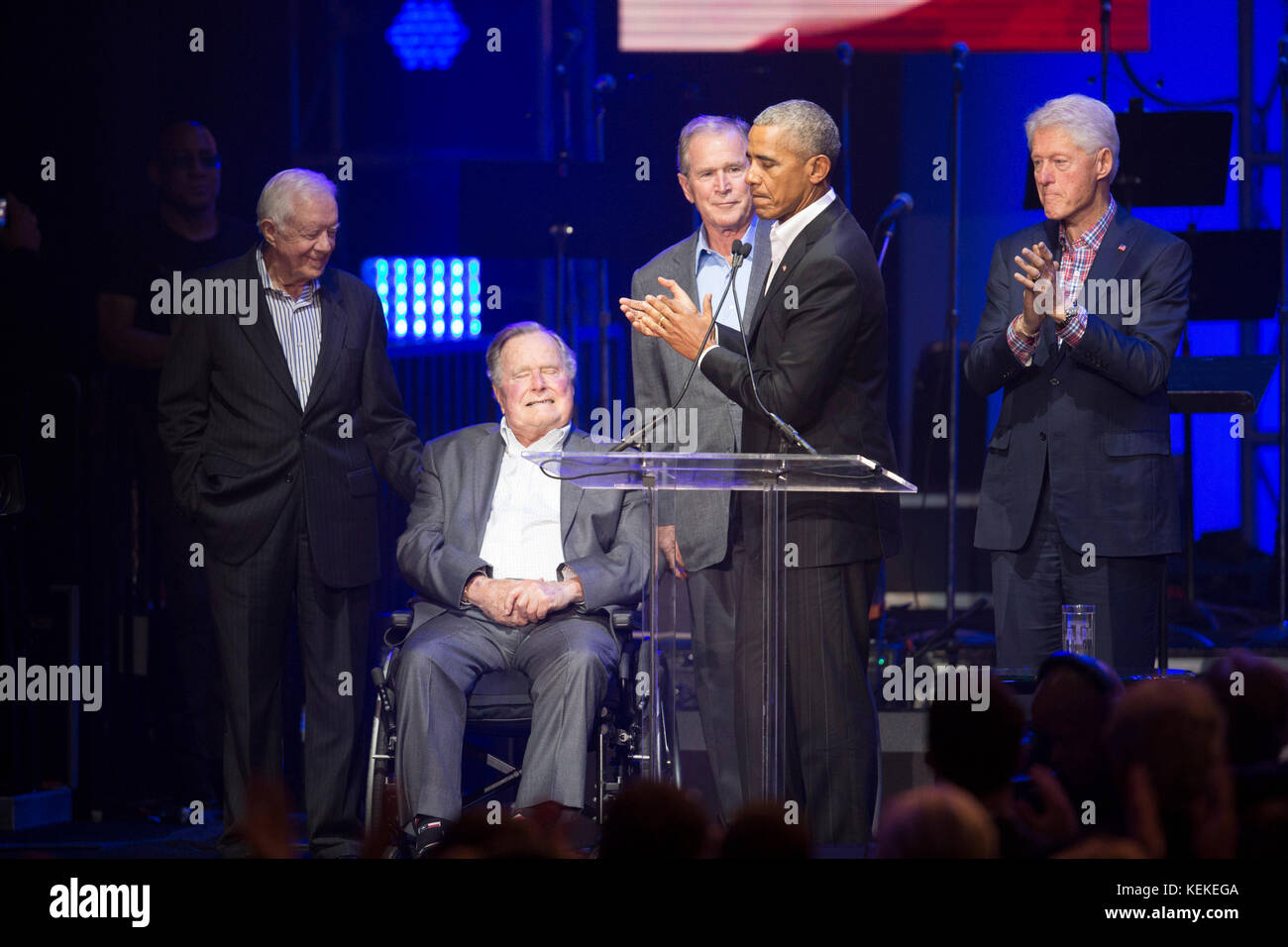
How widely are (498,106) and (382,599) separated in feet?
7.62

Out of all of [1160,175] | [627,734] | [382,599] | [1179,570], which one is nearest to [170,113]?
[382,599]

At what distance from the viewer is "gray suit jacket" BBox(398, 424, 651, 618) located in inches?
157

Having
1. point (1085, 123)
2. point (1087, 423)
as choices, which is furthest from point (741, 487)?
point (1085, 123)

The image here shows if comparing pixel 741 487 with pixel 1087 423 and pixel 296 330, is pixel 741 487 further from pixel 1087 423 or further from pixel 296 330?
pixel 296 330

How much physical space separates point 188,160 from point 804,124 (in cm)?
213

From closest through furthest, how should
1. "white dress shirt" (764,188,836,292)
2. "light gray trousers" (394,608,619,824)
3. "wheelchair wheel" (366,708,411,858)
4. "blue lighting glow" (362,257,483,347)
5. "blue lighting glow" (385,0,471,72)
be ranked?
"white dress shirt" (764,188,836,292) → "light gray trousers" (394,608,619,824) → "wheelchair wheel" (366,708,411,858) → "blue lighting glow" (362,257,483,347) → "blue lighting glow" (385,0,471,72)

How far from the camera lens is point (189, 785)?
4641 mm

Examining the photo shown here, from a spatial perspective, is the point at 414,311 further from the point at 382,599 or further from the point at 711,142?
the point at 711,142

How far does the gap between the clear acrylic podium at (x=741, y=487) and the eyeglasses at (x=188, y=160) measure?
6.89 ft

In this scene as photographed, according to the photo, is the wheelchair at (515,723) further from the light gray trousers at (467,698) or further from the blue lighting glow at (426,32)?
the blue lighting glow at (426,32)

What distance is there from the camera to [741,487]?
314 cm

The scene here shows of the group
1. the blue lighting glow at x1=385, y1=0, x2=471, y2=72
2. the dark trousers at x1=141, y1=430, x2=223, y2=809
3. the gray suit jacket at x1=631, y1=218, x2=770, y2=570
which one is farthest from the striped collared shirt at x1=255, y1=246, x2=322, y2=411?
the blue lighting glow at x1=385, y1=0, x2=471, y2=72

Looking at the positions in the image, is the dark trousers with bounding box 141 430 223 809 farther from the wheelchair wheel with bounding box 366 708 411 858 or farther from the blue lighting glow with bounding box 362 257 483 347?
the blue lighting glow with bounding box 362 257 483 347

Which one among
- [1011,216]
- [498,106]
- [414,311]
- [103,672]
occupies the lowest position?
[103,672]
